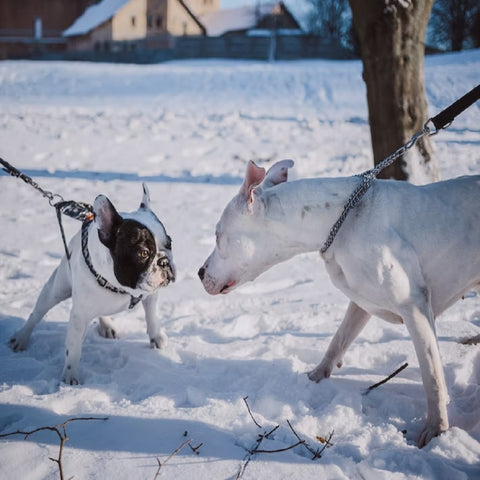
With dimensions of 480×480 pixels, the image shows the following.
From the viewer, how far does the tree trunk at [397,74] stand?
191 inches

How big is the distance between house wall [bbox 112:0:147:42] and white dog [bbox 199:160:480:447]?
36068mm

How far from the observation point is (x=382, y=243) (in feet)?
7.80

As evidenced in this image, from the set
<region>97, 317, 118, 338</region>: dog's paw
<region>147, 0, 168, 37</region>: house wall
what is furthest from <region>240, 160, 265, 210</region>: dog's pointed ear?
<region>147, 0, 168, 37</region>: house wall

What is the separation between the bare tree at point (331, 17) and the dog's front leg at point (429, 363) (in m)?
45.2

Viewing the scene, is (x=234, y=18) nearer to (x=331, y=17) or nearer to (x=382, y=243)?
(x=331, y=17)

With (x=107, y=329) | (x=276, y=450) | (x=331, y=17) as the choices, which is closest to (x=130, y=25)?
(x=331, y=17)

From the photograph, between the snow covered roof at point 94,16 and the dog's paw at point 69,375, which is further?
the snow covered roof at point 94,16

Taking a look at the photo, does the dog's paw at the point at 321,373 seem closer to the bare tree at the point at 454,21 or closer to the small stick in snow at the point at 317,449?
the small stick in snow at the point at 317,449

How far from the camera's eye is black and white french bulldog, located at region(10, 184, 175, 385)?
2740 millimetres

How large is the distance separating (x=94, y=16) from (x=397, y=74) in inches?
1437

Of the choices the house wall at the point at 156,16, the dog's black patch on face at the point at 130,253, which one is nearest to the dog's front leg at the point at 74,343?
the dog's black patch on face at the point at 130,253

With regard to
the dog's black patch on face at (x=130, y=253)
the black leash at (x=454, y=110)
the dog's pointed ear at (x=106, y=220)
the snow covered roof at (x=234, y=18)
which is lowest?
the dog's black patch on face at (x=130, y=253)

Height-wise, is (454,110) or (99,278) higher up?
(454,110)

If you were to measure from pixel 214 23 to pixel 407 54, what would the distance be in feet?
137
